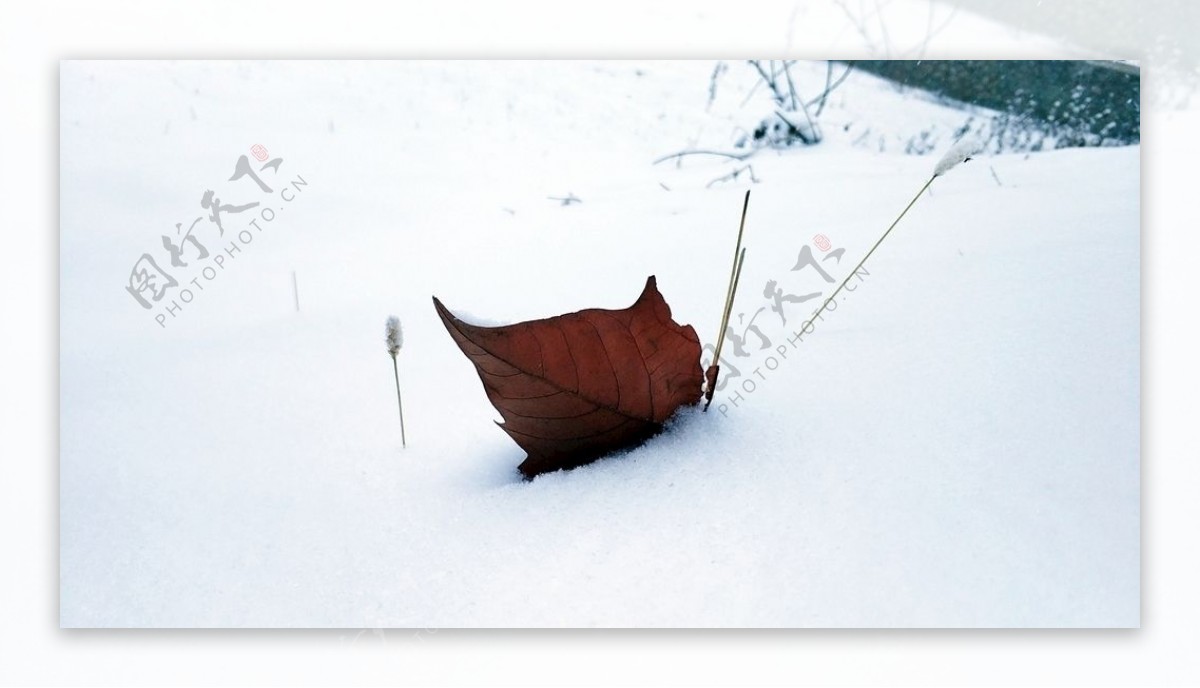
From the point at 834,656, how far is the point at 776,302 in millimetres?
437

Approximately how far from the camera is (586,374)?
836 mm

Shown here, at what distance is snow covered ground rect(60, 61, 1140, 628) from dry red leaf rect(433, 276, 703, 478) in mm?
40

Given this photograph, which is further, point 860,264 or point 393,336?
point 860,264

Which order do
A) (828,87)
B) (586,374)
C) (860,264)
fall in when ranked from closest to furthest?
1. (586,374)
2. (860,264)
3. (828,87)

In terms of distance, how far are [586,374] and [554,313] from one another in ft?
1.51

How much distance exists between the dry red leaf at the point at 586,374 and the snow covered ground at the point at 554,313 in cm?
4

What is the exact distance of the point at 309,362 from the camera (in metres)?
1.21

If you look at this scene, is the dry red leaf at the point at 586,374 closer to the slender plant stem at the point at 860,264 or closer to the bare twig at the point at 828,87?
the slender plant stem at the point at 860,264

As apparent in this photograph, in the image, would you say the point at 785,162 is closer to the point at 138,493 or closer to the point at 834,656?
the point at 834,656

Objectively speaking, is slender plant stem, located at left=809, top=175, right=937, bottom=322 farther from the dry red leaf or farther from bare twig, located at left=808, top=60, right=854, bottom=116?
the dry red leaf

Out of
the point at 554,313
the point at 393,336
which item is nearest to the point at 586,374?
the point at 393,336

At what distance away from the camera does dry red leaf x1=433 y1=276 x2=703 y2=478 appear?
808 mm

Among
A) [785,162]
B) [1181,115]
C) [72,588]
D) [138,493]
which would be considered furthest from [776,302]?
[72,588]

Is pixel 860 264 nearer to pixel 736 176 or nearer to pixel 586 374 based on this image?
pixel 736 176
